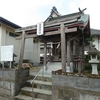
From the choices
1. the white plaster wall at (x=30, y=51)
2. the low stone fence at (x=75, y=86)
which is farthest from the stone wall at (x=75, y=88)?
the white plaster wall at (x=30, y=51)

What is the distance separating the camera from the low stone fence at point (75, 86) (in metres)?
3.04

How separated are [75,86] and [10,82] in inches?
130

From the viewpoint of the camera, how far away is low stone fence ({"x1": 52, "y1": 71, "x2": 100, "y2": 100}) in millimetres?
3039

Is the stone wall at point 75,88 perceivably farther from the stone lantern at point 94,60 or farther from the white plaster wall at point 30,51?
the white plaster wall at point 30,51

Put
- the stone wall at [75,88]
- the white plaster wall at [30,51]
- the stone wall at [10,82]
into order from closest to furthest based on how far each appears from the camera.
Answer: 1. the stone wall at [75,88]
2. the stone wall at [10,82]
3. the white plaster wall at [30,51]

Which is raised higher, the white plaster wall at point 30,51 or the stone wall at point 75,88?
Result: the white plaster wall at point 30,51

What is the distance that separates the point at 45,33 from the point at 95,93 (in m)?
3.52

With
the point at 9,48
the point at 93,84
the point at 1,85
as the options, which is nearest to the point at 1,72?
the point at 1,85

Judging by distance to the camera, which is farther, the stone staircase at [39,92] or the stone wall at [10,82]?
the stone wall at [10,82]

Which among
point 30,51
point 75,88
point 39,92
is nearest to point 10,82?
point 39,92

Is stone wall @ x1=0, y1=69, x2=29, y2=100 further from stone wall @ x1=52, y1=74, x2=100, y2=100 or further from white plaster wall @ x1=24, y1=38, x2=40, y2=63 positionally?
white plaster wall @ x1=24, y1=38, x2=40, y2=63

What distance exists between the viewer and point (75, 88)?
336 centimetres

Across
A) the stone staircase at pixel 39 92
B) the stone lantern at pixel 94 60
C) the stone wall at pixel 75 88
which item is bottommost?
the stone staircase at pixel 39 92

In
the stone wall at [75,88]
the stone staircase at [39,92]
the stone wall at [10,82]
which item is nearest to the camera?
the stone wall at [75,88]
